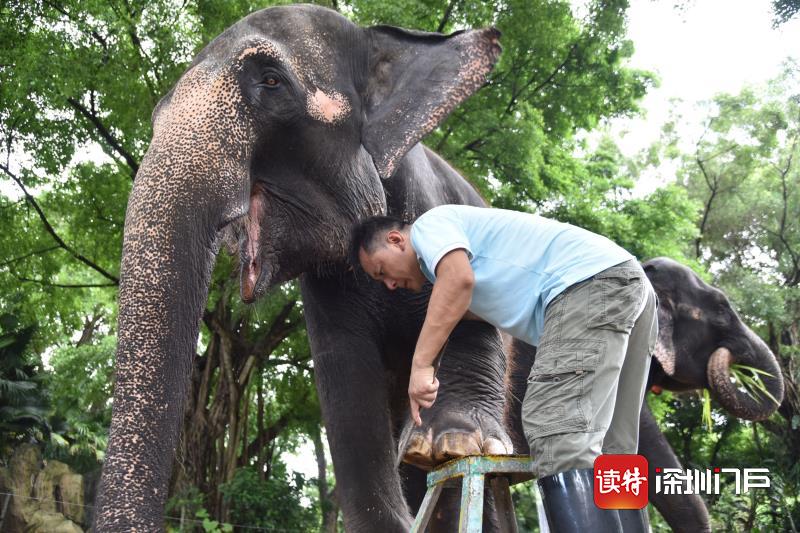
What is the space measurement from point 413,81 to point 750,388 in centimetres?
389

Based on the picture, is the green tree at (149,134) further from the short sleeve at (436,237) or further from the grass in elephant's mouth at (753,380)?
the short sleeve at (436,237)

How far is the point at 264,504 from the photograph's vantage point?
12.0m

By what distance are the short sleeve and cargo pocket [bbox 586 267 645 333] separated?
37 cm

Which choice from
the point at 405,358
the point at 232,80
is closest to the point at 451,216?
the point at 232,80

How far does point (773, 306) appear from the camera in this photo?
52.0 feet

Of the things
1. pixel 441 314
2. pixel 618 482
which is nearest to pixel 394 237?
pixel 441 314

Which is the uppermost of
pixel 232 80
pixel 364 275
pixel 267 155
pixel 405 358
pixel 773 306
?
pixel 773 306

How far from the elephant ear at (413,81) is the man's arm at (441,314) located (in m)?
0.80

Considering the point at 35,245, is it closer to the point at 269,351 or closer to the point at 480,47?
the point at 269,351

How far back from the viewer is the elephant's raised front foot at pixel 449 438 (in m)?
2.76

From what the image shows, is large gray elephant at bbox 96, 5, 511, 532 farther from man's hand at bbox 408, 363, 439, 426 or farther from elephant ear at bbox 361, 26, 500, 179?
man's hand at bbox 408, 363, 439, 426

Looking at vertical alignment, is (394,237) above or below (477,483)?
above

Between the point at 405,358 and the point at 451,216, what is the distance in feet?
3.71

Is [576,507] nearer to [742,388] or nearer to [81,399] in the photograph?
[742,388]
